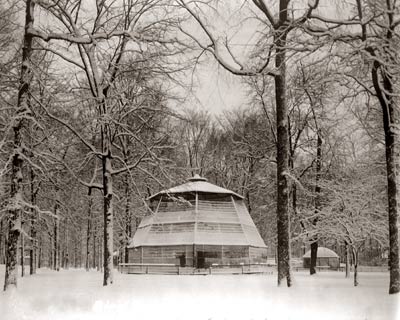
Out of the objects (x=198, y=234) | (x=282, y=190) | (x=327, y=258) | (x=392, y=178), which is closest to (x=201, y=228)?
(x=198, y=234)

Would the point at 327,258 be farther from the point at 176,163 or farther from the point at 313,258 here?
the point at 176,163

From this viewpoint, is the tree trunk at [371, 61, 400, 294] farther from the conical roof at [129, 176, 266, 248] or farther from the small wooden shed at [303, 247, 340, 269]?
the small wooden shed at [303, 247, 340, 269]

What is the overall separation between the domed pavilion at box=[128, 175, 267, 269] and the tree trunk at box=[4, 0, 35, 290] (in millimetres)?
15960

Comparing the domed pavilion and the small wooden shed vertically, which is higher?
the domed pavilion

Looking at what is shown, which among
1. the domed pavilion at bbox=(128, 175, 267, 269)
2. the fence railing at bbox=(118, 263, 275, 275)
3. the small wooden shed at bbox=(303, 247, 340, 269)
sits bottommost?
the small wooden shed at bbox=(303, 247, 340, 269)

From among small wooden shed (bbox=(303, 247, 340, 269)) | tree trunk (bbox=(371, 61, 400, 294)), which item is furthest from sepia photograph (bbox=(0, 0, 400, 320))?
small wooden shed (bbox=(303, 247, 340, 269))

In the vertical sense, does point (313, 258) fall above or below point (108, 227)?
below

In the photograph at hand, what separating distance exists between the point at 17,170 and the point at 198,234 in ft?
57.7

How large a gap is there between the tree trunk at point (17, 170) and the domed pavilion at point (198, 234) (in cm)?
1596

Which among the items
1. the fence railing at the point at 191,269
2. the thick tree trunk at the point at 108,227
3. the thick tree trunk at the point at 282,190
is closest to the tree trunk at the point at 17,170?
the thick tree trunk at the point at 108,227

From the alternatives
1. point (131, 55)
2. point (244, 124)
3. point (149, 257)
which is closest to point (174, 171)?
point (131, 55)

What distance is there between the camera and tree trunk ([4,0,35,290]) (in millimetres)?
12671

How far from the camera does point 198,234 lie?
2962 cm

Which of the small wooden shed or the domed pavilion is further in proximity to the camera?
the small wooden shed
